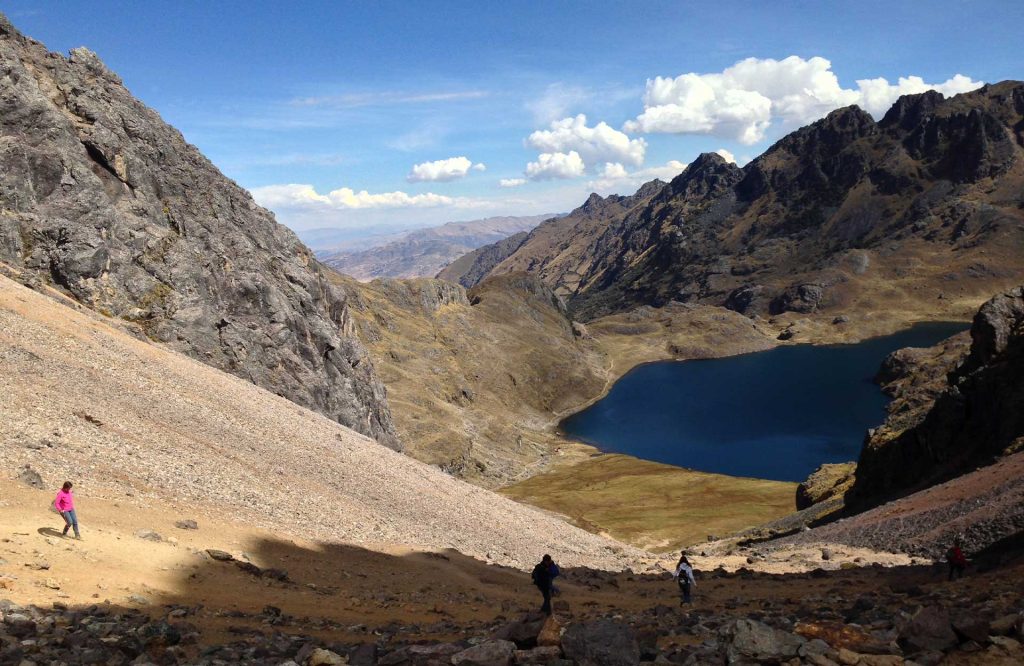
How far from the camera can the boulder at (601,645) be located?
14.2 meters

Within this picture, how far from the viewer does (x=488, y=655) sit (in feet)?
48.1

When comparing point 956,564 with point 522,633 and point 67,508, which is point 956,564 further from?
point 67,508

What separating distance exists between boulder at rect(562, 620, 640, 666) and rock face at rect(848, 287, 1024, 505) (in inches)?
1881

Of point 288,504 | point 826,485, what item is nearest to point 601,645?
point 288,504

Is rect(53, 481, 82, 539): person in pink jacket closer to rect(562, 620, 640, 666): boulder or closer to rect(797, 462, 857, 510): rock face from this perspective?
rect(562, 620, 640, 666): boulder

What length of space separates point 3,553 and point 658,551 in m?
74.0

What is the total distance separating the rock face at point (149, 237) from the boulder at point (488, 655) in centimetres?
6518

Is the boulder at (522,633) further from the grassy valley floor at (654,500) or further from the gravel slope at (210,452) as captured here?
the grassy valley floor at (654,500)

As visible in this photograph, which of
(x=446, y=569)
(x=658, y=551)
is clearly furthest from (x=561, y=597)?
(x=658, y=551)

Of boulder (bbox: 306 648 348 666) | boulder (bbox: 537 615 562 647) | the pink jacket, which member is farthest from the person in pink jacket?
boulder (bbox: 537 615 562 647)

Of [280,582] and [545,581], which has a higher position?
[280,582]

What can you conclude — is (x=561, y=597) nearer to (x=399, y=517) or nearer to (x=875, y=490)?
(x=399, y=517)

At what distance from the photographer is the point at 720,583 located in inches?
1468

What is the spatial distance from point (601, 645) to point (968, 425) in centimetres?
A: 5613
